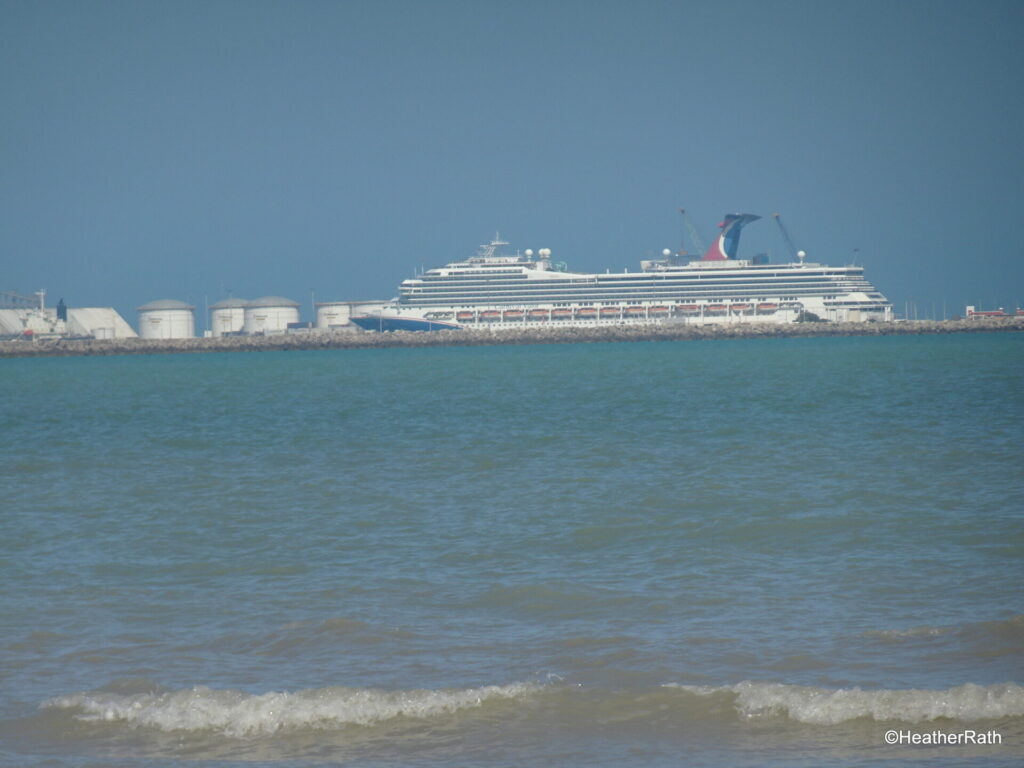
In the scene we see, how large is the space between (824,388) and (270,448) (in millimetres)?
14434

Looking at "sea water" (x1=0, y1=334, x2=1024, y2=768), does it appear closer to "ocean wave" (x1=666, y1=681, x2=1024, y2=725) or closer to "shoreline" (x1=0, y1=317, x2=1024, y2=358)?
"ocean wave" (x1=666, y1=681, x2=1024, y2=725)

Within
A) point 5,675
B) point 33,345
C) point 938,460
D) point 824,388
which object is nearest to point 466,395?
point 824,388

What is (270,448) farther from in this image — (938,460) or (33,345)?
(33,345)

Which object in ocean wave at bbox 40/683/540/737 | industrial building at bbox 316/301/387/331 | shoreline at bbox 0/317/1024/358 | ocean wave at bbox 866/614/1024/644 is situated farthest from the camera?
industrial building at bbox 316/301/387/331

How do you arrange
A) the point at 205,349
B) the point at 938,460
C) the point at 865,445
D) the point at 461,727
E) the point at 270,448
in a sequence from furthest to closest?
the point at 205,349 → the point at 270,448 → the point at 865,445 → the point at 938,460 → the point at 461,727

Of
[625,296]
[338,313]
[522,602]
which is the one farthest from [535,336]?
[522,602]

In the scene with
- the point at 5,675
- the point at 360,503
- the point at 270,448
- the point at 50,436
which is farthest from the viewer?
the point at 50,436

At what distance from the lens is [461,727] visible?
15.5ft

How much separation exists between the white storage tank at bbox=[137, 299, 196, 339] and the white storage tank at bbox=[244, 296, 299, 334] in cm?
551

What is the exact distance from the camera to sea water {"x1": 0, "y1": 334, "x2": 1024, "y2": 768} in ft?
15.3

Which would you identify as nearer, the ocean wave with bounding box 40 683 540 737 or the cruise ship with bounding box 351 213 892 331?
the ocean wave with bounding box 40 683 540 737

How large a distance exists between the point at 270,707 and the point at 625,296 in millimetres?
83664

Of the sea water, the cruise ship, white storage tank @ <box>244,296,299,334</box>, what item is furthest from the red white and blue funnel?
the sea water

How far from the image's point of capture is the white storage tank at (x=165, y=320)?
101m
